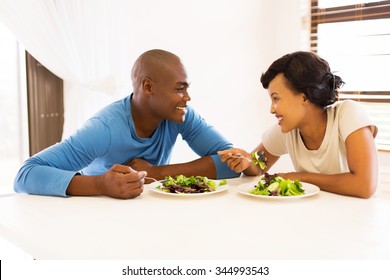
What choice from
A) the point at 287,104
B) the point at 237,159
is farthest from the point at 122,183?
the point at 287,104

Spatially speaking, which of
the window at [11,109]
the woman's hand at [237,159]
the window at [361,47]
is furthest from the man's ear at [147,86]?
the window at [361,47]

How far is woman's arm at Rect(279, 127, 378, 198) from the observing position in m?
1.74

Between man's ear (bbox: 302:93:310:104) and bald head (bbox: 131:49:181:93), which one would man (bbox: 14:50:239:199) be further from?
man's ear (bbox: 302:93:310:104)

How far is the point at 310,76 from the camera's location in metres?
1.92

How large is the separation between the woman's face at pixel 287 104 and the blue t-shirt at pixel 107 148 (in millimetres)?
352

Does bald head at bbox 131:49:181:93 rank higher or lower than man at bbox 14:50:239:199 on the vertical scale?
higher

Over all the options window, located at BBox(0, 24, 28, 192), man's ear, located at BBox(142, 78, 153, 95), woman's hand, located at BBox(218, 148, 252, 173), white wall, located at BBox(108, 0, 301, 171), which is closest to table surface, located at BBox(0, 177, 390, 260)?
woman's hand, located at BBox(218, 148, 252, 173)

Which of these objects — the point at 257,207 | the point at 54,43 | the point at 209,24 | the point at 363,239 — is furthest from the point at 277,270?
the point at 209,24

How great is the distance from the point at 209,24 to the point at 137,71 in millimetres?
1723

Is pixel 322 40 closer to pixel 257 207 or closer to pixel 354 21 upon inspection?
pixel 354 21

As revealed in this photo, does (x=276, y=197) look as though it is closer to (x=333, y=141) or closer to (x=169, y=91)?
(x=333, y=141)

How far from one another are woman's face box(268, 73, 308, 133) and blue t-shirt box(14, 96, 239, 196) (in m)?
0.35

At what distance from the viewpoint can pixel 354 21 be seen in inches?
142

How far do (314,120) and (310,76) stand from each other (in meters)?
0.19
